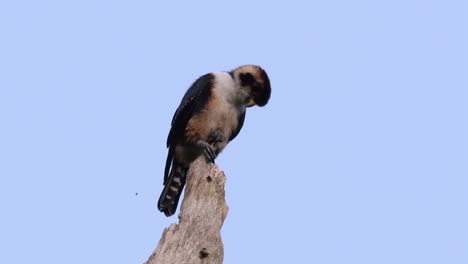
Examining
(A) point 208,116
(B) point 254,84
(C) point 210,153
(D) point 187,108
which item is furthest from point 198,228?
(B) point 254,84

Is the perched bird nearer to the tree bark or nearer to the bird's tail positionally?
the bird's tail

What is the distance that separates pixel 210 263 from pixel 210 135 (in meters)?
3.34

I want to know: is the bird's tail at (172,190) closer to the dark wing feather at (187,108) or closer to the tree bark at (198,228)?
the dark wing feather at (187,108)

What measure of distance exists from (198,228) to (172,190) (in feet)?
10.6

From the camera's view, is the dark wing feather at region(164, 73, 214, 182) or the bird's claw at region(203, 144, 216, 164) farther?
the dark wing feather at region(164, 73, 214, 182)

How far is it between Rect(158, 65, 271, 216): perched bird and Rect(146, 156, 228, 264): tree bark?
2.44 metres

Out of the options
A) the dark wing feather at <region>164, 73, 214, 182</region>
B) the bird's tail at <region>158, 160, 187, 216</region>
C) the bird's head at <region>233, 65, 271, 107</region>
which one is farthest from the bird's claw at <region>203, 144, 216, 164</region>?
the bird's head at <region>233, 65, 271, 107</region>

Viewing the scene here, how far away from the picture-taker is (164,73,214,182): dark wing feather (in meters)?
9.16

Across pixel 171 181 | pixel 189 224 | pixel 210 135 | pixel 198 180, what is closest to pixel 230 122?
pixel 210 135

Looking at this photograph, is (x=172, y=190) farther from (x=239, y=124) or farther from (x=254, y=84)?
(x=254, y=84)

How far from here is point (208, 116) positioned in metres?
9.01

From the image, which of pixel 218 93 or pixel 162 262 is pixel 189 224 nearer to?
pixel 162 262

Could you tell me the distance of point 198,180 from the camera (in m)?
6.55

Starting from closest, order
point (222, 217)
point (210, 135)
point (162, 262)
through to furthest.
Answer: point (162, 262) → point (222, 217) → point (210, 135)
